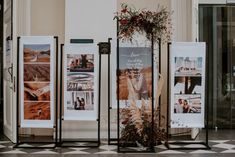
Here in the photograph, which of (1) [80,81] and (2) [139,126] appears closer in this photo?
(2) [139,126]

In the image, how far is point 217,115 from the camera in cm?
1024

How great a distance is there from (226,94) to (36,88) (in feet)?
14.3

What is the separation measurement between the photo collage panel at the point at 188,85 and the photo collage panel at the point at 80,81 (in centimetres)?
141

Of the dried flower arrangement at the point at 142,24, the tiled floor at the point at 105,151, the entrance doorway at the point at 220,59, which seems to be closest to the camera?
the tiled floor at the point at 105,151

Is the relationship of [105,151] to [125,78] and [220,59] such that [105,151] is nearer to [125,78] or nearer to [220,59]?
[125,78]

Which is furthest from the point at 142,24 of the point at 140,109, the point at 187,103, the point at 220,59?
the point at 220,59

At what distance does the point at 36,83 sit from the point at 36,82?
0.06 ft

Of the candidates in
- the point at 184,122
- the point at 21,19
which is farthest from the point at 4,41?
the point at 184,122

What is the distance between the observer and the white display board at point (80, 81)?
7.98 m

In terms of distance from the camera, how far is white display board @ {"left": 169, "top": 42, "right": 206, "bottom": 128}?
7.87m

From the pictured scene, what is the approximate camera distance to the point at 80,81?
801 centimetres

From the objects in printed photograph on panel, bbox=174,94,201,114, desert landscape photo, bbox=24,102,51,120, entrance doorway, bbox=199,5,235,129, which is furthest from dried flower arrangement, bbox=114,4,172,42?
Answer: entrance doorway, bbox=199,5,235,129

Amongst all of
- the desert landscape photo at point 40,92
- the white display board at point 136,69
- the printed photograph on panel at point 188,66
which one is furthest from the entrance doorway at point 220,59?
the desert landscape photo at point 40,92

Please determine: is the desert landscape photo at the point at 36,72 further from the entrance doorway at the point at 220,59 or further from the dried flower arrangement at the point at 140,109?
the entrance doorway at the point at 220,59
